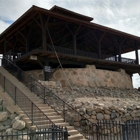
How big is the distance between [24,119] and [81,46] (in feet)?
52.1

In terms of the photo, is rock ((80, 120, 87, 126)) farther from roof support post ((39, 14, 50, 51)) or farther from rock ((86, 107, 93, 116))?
roof support post ((39, 14, 50, 51))

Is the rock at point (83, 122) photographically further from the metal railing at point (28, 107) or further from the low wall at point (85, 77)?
the low wall at point (85, 77)

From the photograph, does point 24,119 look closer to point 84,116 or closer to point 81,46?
point 84,116

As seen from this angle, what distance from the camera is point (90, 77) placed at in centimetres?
1834

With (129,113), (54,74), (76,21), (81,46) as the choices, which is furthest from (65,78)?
(81,46)

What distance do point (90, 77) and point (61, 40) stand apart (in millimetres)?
6011

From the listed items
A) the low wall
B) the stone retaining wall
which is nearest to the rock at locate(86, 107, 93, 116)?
the stone retaining wall

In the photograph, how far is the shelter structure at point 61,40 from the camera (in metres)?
15.8

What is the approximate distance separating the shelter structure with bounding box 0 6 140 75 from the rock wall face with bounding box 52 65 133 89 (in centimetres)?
80

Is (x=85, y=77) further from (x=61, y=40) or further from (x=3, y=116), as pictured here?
(x=3, y=116)

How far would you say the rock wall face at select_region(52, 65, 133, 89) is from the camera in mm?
17562

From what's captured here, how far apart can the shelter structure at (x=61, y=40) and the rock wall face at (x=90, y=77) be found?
31.6 inches

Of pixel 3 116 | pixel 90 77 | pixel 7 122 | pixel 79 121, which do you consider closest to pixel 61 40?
pixel 90 77

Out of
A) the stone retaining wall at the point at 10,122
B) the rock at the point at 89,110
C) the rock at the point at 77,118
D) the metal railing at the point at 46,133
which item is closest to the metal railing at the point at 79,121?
the rock at the point at 77,118
